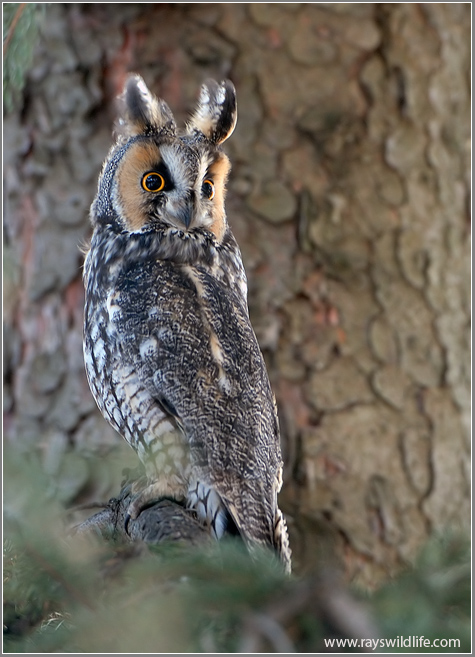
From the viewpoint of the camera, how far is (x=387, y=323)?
93.7 inches

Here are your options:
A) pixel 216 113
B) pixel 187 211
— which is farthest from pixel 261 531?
pixel 216 113

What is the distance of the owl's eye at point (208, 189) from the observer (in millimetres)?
1609

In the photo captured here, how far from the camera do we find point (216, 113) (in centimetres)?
165

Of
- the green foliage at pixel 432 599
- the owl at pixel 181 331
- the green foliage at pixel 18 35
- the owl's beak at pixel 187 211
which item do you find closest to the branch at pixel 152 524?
the owl at pixel 181 331

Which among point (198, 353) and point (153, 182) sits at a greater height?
point (153, 182)

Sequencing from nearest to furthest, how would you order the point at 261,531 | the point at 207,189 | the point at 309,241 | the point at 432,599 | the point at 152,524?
the point at 432,599, the point at 152,524, the point at 261,531, the point at 207,189, the point at 309,241

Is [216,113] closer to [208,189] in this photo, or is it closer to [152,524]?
[208,189]

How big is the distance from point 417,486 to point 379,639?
6.02 ft

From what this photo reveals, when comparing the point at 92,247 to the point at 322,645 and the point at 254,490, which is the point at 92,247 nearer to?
the point at 254,490

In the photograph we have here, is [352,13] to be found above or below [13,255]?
above

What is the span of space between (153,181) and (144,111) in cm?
18

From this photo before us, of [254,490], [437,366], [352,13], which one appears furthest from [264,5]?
[254,490]

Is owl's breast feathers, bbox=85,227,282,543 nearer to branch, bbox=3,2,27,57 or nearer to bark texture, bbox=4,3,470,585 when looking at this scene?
branch, bbox=3,2,27,57

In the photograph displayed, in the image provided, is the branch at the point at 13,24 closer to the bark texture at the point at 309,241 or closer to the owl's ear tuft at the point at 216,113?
the owl's ear tuft at the point at 216,113
